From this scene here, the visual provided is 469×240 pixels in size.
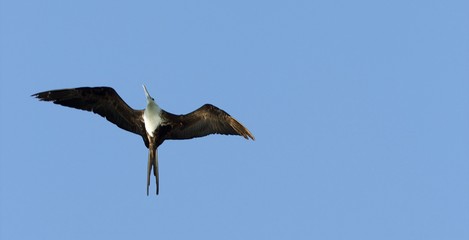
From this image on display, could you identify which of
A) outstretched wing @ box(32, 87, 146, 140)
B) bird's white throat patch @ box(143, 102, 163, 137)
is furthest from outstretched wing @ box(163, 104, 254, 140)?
outstretched wing @ box(32, 87, 146, 140)

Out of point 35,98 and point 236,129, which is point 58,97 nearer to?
point 35,98

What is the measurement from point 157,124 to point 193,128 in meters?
0.69

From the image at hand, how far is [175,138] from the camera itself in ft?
75.5

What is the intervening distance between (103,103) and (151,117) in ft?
2.78

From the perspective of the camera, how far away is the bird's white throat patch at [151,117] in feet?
74.0

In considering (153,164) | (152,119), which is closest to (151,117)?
(152,119)

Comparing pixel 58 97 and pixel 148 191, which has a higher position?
pixel 58 97

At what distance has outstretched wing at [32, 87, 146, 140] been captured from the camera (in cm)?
2200

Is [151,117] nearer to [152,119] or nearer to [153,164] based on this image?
[152,119]

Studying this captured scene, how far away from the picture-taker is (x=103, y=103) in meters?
22.5

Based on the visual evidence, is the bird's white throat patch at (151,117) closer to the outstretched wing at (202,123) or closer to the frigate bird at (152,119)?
the frigate bird at (152,119)

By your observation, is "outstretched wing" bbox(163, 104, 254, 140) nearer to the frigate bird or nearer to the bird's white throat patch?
the frigate bird

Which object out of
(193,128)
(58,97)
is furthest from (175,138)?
(58,97)

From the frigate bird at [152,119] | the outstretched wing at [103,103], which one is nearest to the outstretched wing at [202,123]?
the frigate bird at [152,119]
